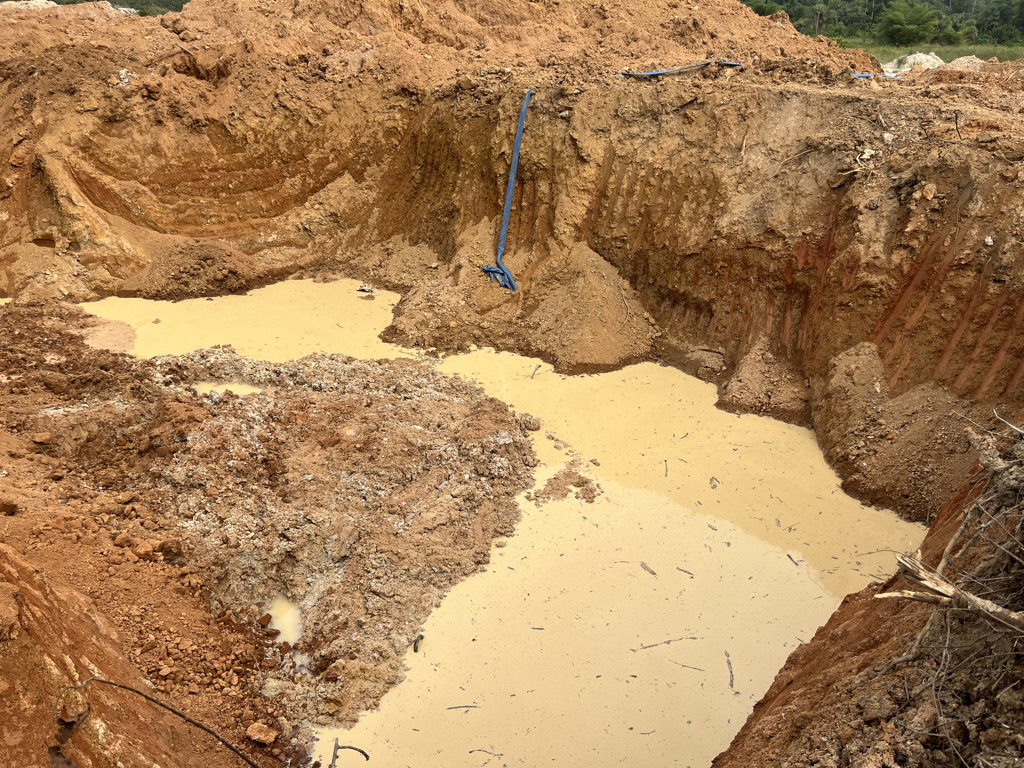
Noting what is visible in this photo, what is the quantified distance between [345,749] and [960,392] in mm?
5942

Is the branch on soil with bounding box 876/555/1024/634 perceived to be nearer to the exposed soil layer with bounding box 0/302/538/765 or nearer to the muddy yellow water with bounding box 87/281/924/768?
the muddy yellow water with bounding box 87/281/924/768

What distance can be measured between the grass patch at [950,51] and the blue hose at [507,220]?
11.5 m

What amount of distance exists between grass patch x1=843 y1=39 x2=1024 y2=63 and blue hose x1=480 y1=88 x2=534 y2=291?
11.5 meters

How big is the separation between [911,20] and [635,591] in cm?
2077

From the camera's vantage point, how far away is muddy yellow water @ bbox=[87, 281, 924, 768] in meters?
4.26

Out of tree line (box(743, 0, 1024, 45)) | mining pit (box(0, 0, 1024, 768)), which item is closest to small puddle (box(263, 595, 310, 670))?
mining pit (box(0, 0, 1024, 768))

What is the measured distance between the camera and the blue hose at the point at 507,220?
8.88 metres

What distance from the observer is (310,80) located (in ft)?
35.3

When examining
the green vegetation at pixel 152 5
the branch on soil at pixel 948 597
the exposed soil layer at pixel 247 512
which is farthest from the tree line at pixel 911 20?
the branch on soil at pixel 948 597

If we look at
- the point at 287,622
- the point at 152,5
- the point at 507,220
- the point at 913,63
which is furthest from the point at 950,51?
the point at 152,5

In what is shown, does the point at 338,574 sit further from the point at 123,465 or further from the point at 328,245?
the point at 328,245

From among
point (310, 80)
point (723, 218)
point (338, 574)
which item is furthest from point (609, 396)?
point (310, 80)

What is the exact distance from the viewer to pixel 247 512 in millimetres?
5402

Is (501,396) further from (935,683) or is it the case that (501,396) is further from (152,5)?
(152,5)
